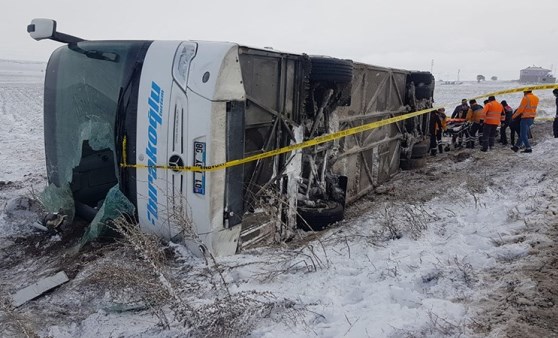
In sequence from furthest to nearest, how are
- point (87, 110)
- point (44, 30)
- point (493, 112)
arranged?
point (493, 112), point (87, 110), point (44, 30)

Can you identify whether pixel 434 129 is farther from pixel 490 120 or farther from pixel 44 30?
pixel 44 30

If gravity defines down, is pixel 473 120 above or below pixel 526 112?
below

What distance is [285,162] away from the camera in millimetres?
4707

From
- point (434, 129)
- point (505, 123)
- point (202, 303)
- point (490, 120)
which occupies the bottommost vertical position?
point (202, 303)

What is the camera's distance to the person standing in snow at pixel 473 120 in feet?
38.9

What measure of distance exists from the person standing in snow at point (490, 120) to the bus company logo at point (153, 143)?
8.99 m

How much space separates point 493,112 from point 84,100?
367 inches

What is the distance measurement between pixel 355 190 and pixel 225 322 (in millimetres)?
4586

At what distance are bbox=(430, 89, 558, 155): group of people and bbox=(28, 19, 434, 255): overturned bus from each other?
21.1ft

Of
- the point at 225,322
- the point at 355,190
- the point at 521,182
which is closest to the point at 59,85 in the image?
the point at 225,322

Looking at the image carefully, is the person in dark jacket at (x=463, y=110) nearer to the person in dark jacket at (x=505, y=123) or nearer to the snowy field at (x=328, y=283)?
the person in dark jacket at (x=505, y=123)

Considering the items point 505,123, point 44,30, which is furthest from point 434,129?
point 44,30

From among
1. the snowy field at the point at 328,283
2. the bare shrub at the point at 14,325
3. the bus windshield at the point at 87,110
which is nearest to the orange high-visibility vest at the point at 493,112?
the snowy field at the point at 328,283

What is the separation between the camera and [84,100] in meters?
4.42
